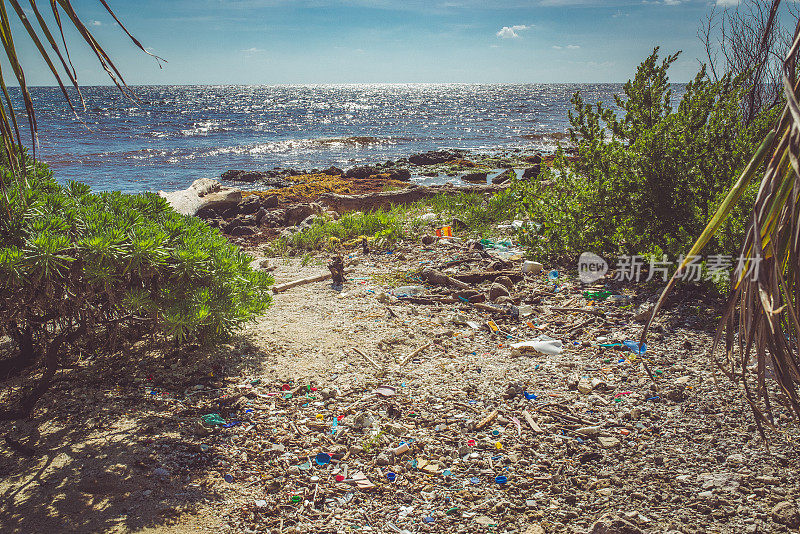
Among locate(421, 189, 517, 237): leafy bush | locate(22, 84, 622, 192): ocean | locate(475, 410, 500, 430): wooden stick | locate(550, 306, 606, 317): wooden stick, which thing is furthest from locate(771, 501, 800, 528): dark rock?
locate(22, 84, 622, 192): ocean

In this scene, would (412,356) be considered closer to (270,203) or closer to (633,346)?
(633,346)

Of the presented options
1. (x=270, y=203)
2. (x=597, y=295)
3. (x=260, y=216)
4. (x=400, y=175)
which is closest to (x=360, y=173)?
(x=400, y=175)

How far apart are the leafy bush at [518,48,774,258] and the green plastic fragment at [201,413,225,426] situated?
4.07 metres

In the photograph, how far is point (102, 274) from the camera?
2.93 metres

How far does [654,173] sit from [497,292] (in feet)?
6.70

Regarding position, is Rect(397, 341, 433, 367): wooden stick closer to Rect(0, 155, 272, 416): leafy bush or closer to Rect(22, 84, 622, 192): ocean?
Rect(0, 155, 272, 416): leafy bush

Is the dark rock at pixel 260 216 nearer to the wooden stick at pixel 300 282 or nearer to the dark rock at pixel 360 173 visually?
the wooden stick at pixel 300 282

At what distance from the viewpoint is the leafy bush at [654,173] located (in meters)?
4.83

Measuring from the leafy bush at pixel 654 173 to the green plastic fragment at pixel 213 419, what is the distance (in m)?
4.07

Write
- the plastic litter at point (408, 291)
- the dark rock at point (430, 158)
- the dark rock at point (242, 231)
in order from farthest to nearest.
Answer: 1. the dark rock at point (430, 158)
2. the dark rock at point (242, 231)
3. the plastic litter at point (408, 291)

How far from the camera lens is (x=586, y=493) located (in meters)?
2.63

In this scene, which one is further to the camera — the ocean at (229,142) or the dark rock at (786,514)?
the ocean at (229,142)

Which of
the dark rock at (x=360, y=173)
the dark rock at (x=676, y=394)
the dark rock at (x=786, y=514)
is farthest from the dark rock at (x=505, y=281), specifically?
the dark rock at (x=360, y=173)

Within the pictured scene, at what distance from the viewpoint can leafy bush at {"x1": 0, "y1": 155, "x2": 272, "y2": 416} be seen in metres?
2.93
